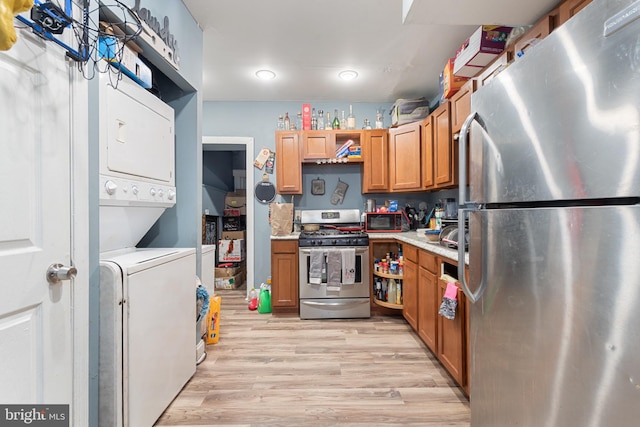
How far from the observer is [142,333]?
1330 mm

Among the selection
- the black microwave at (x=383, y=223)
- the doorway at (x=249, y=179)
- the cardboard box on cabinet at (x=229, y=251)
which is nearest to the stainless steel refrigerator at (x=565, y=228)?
the black microwave at (x=383, y=223)

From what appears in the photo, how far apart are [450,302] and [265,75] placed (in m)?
2.70

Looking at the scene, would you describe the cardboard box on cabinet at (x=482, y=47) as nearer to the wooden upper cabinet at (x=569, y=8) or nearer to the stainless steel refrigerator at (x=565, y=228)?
the wooden upper cabinet at (x=569, y=8)

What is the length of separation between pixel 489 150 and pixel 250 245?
9.82ft

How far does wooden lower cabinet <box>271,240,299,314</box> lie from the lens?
3023 mm

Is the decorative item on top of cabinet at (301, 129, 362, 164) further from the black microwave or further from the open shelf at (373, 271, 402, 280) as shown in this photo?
the open shelf at (373, 271, 402, 280)

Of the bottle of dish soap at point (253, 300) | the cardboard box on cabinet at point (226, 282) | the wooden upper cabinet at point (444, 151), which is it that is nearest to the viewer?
the wooden upper cabinet at point (444, 151)

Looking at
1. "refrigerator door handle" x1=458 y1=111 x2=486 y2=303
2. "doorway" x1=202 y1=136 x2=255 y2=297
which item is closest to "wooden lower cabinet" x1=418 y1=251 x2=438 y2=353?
"refrigerator door handle" x1=458 y1=111 x2=486 y2=303

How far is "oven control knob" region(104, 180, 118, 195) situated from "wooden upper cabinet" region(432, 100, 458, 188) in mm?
2361

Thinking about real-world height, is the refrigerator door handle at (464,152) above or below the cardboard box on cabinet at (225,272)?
above

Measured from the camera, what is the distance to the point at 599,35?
0.67 metres

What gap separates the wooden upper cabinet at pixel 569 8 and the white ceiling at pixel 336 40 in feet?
0.26

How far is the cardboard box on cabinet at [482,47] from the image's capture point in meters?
1.73

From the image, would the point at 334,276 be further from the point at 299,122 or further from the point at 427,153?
the point at 299,122
